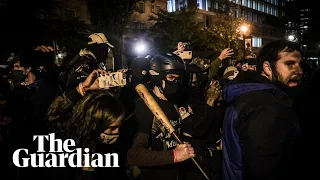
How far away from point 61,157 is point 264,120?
222 cm

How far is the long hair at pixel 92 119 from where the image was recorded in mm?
2662

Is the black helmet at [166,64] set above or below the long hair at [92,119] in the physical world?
above

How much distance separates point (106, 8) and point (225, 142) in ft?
73.1

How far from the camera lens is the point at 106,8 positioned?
22.8m

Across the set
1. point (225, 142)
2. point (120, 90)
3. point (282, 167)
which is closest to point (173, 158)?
point (225, 142)

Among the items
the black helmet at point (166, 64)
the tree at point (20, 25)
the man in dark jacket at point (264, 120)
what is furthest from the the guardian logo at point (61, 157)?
the tree at point (20, 25)

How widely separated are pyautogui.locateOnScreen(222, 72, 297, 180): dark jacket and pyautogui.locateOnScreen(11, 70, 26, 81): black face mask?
3819 mm

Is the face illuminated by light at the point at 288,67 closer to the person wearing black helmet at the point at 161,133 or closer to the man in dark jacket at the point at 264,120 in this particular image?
the man in dark jacket at the point at 264,120

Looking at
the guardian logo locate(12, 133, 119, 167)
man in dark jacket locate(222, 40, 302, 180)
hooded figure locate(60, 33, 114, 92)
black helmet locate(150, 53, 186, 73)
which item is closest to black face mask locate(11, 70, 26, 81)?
hooded figure locate(60, 33, 114, 92)

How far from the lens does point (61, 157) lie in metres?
2.89

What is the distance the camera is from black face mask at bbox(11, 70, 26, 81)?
4.57 metres

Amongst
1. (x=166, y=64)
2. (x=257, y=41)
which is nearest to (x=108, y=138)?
(x=166, y=64)

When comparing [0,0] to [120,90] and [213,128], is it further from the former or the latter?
[213,128]

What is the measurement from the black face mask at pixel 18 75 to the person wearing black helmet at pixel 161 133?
8.69 feet
